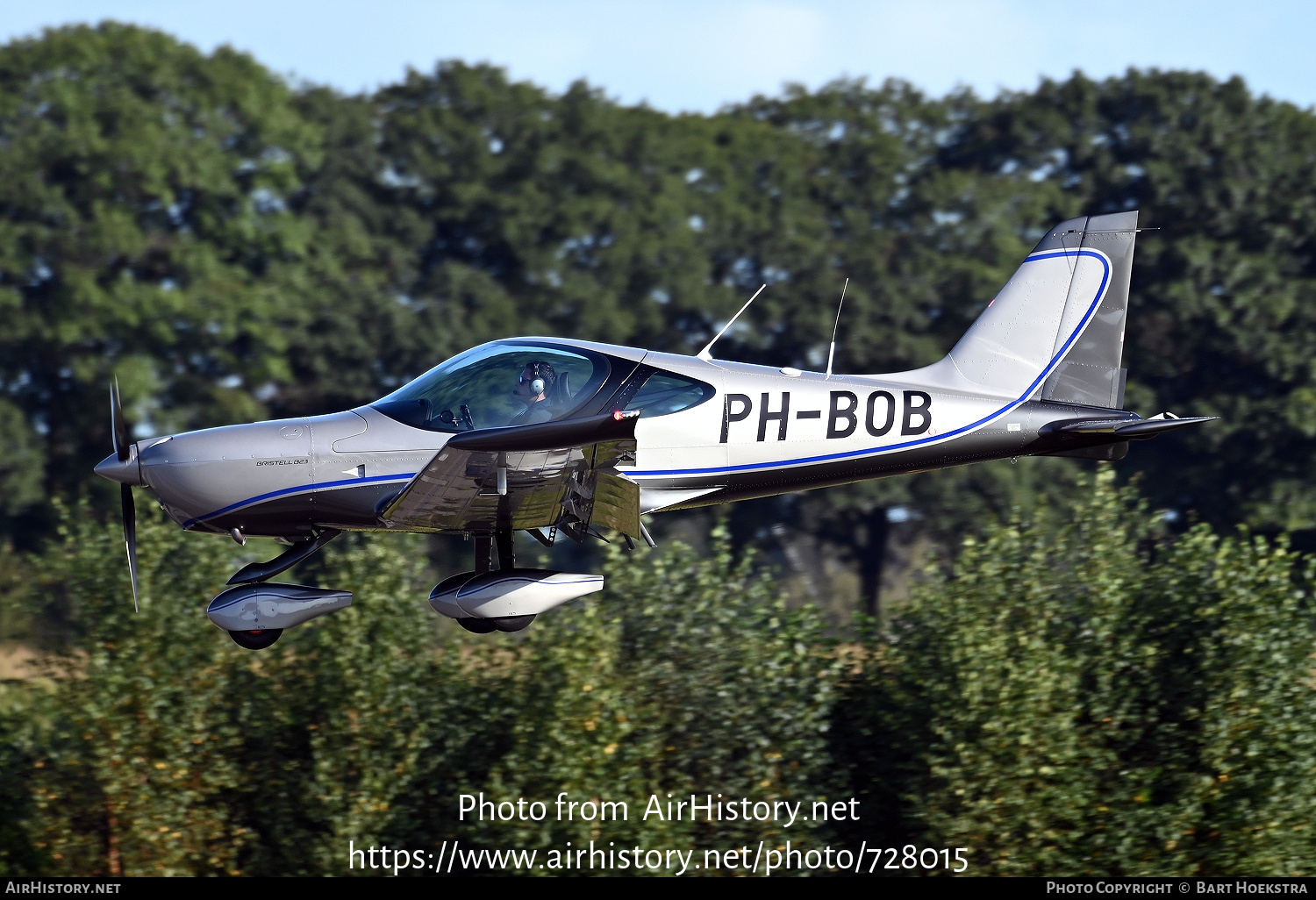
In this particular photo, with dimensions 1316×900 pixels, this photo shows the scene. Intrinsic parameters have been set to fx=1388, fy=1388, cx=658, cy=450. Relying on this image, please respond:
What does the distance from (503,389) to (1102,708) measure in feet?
50.8

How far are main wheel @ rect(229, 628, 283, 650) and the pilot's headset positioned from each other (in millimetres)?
2609

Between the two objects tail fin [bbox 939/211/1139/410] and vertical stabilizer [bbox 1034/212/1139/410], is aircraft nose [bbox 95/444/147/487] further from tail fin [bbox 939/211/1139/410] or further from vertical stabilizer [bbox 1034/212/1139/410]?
vertical stabilizer [bbox 1034/212/1139/410]

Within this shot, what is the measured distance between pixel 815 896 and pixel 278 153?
19.3 m

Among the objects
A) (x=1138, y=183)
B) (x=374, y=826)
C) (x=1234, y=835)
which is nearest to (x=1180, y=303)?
(x=1138, y=183)

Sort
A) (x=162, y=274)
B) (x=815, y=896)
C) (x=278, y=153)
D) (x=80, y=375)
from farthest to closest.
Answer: (x=278, y=153) → (x=162, y=274) → (x=80, y=375) → (x=815, y=896)

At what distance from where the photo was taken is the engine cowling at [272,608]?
998 cm

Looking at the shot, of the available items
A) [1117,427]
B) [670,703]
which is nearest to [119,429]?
[1117,427]

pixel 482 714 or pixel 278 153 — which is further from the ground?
pixel 278 153

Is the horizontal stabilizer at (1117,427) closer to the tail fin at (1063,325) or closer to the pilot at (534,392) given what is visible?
the tail fin at (1063,325)

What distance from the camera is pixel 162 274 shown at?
91.4 ft

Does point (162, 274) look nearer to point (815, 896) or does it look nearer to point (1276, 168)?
point (815, 896)

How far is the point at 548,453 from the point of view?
8859 millimetres

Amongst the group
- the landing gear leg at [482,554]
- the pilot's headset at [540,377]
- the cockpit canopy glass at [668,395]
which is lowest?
the landing gear leg at [482,554]

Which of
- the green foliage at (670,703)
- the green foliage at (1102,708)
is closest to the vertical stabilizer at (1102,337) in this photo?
the green foliage at (670,703)
